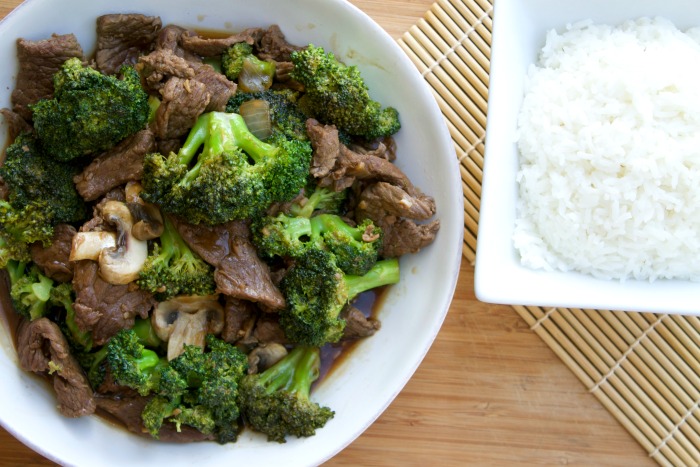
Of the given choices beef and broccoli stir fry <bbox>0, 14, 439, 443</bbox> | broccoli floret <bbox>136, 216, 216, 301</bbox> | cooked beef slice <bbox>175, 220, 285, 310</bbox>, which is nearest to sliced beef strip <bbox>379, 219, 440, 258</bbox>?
beef and broccoli stir fry <bbox>0, 14, 439, 443</bbox>

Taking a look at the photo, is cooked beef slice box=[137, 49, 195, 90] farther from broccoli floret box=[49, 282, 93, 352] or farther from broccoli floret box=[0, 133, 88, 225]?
broccoli floret box=[49, 282, 93, 352]

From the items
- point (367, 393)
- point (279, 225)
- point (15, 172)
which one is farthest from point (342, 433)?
point (15, 172)

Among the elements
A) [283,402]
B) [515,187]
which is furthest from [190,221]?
[515,187]

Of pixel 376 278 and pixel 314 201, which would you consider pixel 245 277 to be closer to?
pixel 314 201

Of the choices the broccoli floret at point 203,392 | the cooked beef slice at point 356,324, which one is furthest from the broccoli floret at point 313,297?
the broccoli floret at point 203,392

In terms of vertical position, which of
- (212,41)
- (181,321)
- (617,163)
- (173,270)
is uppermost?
(617,163)

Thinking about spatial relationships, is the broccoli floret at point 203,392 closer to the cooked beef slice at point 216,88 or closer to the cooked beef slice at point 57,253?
the cooked beef slice at point 57,253
